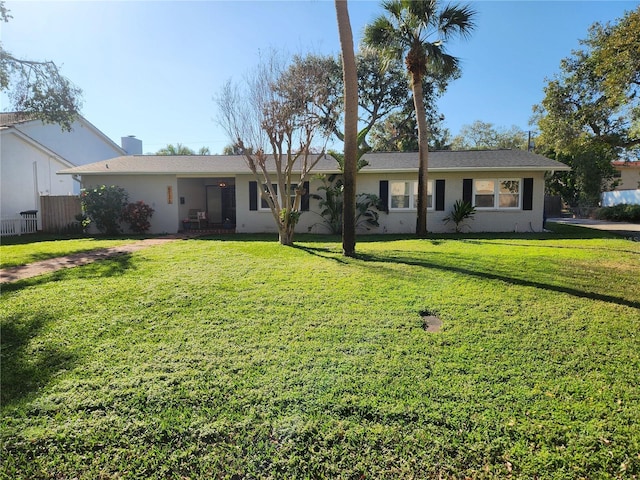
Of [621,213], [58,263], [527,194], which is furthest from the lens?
[621,213]

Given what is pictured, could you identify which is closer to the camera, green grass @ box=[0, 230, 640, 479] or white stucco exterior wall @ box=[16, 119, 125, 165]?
green grass @ box=[0, 230, 640, 479]

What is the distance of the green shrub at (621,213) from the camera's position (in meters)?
22.6

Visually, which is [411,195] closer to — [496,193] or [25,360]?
[496,193]

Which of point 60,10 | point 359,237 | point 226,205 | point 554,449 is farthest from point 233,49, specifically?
point 554,449

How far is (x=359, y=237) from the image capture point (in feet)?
47.9

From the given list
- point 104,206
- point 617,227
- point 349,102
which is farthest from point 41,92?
point 617,227

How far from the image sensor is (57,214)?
16641mm

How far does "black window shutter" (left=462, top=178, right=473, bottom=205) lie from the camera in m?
15.5

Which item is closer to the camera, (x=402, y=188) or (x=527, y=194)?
(x=527, y=194)

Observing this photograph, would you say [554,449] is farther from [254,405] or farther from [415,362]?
[254,405]

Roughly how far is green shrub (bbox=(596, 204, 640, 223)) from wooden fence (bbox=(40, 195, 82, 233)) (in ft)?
96.2

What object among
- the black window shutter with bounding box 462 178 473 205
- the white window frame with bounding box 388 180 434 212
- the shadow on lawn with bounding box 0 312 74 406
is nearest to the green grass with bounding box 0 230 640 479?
the shadow on lawn with bounding box 0 312 74 406

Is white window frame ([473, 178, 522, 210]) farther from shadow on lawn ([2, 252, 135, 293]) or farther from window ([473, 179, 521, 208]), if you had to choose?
shadow on lawn ([2, 252, 135, 293])

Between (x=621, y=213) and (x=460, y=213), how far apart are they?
602 inches
